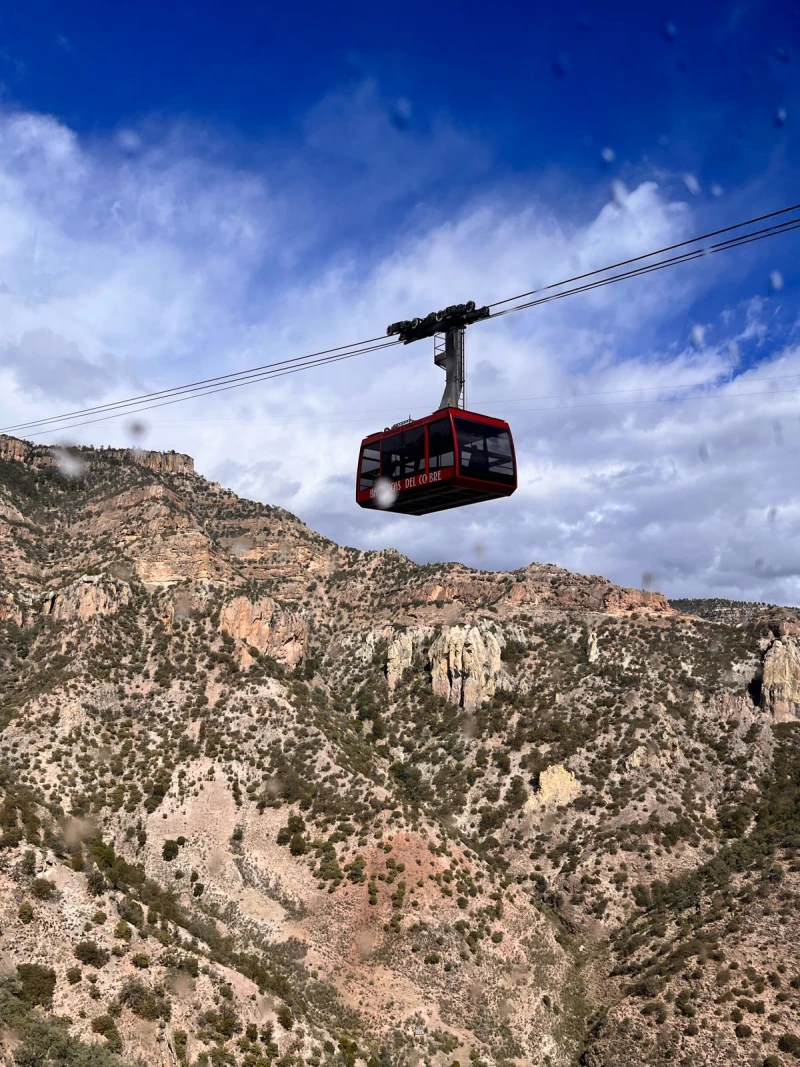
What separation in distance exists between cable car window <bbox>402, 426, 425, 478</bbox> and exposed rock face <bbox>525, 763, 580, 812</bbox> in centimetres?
5478

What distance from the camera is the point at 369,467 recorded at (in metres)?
34.6

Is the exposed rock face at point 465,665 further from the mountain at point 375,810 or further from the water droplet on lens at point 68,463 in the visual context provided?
the water droplet on lens at point 68,463

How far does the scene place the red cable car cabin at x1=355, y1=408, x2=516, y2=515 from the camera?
30.0 meters

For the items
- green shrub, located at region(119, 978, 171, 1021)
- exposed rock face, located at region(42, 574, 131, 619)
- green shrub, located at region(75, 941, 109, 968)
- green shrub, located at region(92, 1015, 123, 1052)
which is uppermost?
exposed rock face, located at region(42, 574, 131, 619)

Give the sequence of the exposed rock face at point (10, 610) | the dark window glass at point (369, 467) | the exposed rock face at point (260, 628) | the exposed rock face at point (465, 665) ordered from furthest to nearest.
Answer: the exposed rock face at point (465, 665), the exposed rock face at point (260, 628), the exposed rock face at point (10, 610), the dark window glass at point (369, 467)

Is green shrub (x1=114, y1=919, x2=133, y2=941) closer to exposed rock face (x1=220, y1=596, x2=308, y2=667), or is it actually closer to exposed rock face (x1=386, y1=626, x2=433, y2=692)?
exposed rock face (x1=220, y1=596, x2=308, y2=667)

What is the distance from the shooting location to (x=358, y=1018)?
50.5 m

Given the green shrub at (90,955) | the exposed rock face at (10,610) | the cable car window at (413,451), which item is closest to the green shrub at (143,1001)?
the green shrub at (90,955)

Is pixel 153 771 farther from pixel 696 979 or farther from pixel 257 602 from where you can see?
pixel 696 979

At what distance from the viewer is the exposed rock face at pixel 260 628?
88312 mm

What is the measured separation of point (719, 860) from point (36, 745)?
182ft

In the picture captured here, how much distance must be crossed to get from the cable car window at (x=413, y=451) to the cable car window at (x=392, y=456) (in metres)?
0.32

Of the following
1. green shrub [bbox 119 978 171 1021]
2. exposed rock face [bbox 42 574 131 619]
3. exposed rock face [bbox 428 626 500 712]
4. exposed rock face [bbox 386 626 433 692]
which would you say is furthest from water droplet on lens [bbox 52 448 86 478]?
green shrub [bbox 119 978 171 1021]

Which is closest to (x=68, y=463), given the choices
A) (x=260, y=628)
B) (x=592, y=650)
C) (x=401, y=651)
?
(x=260, y=628)
